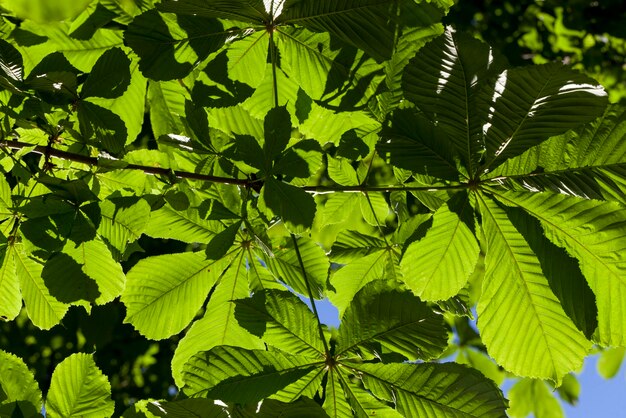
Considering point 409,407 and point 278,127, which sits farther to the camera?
point 278,127

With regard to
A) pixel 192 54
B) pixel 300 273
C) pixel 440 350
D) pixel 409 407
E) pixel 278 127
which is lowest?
pixel 409 407

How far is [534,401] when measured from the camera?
260 cm

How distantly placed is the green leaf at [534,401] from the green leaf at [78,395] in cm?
195

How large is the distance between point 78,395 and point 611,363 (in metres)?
2.39

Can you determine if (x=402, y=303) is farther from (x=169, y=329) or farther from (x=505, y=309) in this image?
(x=169, y=329)

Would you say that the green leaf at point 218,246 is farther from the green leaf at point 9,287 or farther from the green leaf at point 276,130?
the green leaf at point 9,287

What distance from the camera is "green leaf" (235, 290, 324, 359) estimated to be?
1.13 meters

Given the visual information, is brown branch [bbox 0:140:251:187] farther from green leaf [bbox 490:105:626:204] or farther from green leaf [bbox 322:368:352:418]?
green leaf [bbox 490:105:626:204]

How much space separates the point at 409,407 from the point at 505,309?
9.4 inches

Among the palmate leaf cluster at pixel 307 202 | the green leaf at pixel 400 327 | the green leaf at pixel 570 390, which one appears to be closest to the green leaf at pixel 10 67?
the palmate leaf cluster at pixel 307 202

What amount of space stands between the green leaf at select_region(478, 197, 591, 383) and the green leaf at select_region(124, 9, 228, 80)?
2.27 feet

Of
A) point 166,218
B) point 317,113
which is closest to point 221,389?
point 166,218

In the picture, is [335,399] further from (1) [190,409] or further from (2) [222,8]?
(2) [222,8]

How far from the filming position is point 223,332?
1429mm
